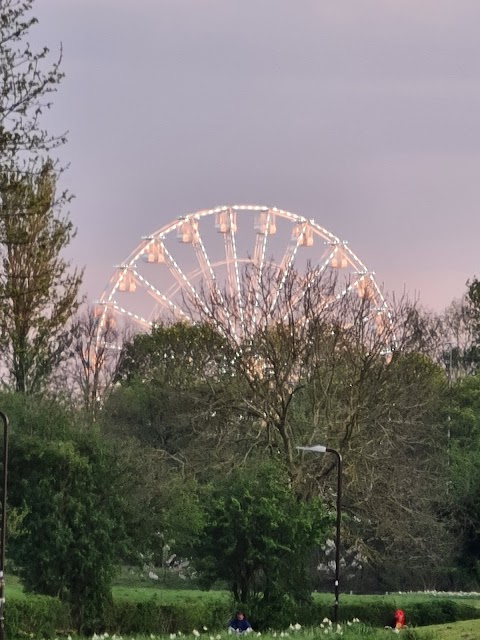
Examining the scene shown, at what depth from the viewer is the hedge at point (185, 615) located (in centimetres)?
3791

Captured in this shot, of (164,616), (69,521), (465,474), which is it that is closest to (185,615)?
(164,616)

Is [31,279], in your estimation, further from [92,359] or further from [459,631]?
[92,359]

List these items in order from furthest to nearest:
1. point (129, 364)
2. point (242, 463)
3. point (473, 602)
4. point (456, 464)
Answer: point (129, 364)
point (456, 464)
point (473, 602)
point (242, 463)

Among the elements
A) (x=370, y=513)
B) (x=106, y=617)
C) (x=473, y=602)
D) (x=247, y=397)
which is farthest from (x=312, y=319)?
(x=106, y=617)

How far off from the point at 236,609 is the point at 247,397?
35.7 feet

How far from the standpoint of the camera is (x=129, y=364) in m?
89.7

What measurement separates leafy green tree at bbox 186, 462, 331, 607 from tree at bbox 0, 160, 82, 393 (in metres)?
6.73

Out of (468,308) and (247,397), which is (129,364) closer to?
(468,308)

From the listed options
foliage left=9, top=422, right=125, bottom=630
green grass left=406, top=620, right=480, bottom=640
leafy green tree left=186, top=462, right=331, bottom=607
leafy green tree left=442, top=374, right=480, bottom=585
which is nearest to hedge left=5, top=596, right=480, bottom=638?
leafy green tree left=186, top=462, right=331, bottom=607

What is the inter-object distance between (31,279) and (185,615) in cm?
1419

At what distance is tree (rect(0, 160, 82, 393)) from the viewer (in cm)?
2609

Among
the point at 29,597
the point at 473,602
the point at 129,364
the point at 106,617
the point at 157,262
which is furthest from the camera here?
the point at 129,364

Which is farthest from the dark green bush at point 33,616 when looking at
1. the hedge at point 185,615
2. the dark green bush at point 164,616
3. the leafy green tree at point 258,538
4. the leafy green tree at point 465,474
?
the leafy green tree at point 465,474

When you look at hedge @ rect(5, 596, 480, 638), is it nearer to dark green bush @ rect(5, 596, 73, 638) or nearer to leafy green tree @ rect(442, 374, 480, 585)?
dark green bush @ rect(5, 596, 73, 638)
